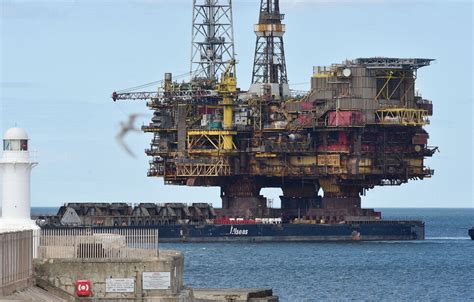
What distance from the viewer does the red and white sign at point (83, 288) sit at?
45.2 meters

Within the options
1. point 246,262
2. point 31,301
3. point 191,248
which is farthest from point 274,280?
point 31,301

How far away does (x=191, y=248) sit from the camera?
120062mm

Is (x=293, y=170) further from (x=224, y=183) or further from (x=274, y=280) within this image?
(x=274, y=280)

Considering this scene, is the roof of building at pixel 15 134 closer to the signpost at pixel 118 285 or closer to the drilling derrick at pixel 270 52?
the signpost at pixel 118 285

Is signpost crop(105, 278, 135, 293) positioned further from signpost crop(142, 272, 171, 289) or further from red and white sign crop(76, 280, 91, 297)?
red and white sign crop(76, 280, 91, 297)

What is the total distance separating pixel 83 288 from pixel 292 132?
3093 inches

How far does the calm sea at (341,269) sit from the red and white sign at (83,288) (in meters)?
26.7

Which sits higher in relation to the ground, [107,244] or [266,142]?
[266,142]

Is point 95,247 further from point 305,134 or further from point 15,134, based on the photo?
point 305,134

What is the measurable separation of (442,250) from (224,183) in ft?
60.9

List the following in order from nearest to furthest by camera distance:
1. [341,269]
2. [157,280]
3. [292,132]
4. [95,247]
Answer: [157,280] < [95,247] < [341,269] < [292,132]

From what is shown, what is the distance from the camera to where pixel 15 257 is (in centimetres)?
4216

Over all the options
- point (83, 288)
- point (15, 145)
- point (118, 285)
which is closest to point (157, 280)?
point (118, 285)

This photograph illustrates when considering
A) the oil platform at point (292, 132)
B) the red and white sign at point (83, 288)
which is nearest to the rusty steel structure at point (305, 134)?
the oil platform at point (292, 132)
